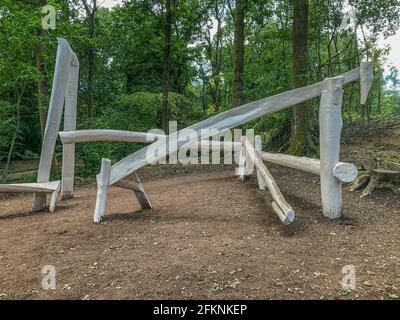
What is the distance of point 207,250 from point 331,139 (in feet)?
6.51

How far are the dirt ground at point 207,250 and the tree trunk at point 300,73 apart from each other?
2842 mm

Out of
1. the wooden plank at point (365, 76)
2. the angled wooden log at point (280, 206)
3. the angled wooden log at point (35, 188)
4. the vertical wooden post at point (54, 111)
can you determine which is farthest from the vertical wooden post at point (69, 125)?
the wooden plank at point (365, 76)

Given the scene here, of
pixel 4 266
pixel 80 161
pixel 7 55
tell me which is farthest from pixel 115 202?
pixel 80 161

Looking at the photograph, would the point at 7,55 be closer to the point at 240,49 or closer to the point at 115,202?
the point at 115,202

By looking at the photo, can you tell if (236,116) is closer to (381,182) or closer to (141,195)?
(141,195)

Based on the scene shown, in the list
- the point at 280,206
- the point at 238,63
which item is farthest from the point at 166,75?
the point at 280,206

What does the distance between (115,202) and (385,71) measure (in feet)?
83.0

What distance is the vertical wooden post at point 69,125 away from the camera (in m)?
6.14

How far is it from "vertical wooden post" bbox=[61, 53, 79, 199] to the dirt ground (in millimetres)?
994

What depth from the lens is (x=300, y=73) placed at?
8086 millimetres

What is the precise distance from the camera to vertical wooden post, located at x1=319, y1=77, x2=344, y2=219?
3891 mm

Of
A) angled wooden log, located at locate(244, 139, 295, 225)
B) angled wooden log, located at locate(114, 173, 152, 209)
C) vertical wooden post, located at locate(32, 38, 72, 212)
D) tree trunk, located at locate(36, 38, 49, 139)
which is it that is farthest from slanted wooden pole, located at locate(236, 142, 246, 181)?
tree trunk, located at locate(36, 38, 49, 139)

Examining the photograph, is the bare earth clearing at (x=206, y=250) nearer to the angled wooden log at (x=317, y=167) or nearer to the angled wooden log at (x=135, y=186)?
the angled wooden log at (x=135, y=186)

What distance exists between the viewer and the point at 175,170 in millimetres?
9859
